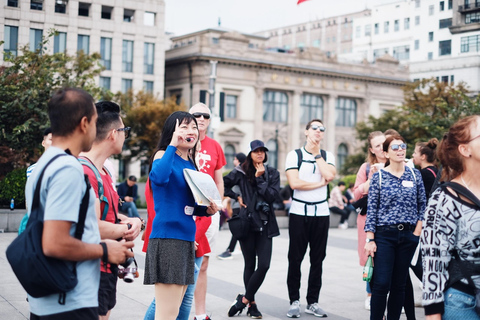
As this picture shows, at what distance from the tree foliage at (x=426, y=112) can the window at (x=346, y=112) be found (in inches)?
485

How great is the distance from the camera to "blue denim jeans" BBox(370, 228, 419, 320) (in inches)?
236

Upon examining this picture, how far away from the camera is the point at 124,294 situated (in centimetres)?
845

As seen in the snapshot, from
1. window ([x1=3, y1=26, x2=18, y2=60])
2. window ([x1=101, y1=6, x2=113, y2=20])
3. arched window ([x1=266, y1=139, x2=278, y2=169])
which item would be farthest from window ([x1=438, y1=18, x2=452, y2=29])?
arched window ([x1=266, y1=139, x2=278, y2=169])

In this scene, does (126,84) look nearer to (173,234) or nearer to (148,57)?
(148,57)

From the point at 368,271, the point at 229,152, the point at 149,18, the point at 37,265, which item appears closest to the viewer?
the point at 37,265

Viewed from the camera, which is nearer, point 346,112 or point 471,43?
point 471,43

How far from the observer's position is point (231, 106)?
6359 cm

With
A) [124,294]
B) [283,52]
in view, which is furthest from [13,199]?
[283,52]

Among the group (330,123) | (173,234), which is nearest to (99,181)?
(173,234)

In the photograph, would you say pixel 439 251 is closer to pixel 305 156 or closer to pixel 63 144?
pixel 63 144

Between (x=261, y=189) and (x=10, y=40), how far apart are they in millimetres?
15677

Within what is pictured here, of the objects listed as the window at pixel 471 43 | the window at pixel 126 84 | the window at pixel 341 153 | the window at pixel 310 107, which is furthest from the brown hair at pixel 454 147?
the window at pixel 341 153

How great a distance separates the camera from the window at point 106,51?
53562 mm

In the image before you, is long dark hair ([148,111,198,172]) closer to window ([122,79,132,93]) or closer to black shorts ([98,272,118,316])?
black shorts ([98,272,118,316])
